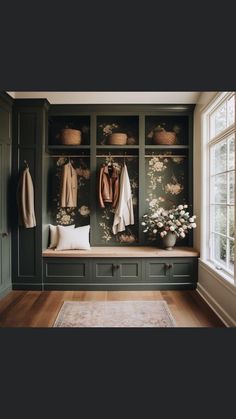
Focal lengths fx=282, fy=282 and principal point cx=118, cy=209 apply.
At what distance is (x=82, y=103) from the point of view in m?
4.19

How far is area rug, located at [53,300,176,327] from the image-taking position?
9.66 ft

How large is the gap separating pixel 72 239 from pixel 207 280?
1.93m

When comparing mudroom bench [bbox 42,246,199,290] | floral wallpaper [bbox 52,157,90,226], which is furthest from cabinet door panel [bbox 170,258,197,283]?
floral wallpaper [bbox 52,157,90,226]

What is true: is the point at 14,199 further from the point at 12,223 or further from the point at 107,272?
the point at 107,272

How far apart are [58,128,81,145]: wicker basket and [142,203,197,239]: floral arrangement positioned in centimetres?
155

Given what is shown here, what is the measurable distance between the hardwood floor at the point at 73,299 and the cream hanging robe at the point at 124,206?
3.36 ft

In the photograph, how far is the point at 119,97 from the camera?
13.5 feet

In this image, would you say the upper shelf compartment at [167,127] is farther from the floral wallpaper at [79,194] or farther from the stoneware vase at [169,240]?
the stoneware vase at [169,240]

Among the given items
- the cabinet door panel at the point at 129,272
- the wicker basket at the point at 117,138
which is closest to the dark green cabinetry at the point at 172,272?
the cabinet door panel at the point at 129,272

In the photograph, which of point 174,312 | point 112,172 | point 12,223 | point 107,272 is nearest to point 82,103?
point 112,172

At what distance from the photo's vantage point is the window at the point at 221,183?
3137mm

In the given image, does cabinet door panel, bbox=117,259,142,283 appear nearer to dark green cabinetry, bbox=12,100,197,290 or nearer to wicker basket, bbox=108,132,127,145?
dark green cabinetry, bbox=12,100,197,290

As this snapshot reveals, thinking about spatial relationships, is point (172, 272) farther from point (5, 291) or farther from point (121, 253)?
point (5, 291)

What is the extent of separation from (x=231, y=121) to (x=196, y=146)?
1041 mm
